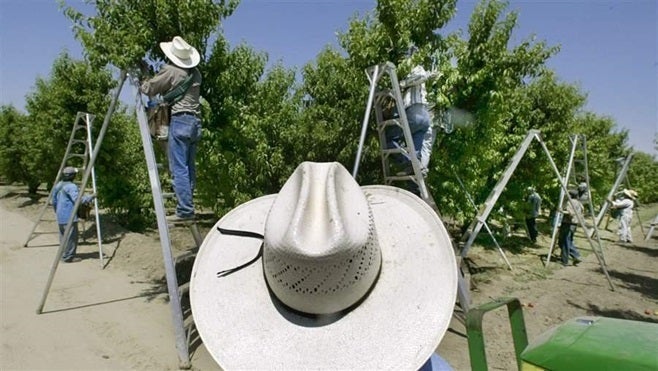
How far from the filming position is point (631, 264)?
38.1ft

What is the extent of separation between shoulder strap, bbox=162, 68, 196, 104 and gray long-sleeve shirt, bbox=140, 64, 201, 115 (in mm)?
28

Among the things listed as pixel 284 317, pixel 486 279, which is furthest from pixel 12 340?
pixel 486 279

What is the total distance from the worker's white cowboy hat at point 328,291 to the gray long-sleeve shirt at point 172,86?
3193 millimetres

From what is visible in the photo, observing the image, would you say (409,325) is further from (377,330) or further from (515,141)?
(515,141)

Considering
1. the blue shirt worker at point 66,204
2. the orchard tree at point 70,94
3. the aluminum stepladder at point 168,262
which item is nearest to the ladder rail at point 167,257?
the aluminum stepladder at point 168,262

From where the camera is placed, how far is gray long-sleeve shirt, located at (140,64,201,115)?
14.4 ft

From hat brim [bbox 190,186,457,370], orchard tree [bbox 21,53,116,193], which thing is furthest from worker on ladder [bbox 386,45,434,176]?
orchard tree [bbox 21,53,116,193]

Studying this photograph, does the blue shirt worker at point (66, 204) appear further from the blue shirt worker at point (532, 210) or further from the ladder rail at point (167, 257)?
the blue shirt worker at point (532, 210)

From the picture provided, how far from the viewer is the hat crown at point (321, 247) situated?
1363 mm

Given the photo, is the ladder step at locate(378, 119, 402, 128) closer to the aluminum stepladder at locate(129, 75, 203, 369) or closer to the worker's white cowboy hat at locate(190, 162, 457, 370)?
the aluminum stepladder at locate(129, 75, 203, 369)

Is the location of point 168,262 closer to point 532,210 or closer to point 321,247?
point 321,247

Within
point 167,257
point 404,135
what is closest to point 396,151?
point 404,135

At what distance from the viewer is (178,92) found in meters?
4.49

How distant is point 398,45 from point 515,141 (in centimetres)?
710
